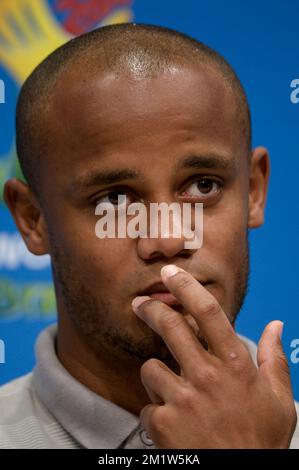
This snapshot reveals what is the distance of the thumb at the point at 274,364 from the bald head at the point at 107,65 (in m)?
0.53

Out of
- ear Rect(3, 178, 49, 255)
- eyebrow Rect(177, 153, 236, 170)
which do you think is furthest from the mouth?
ear Rect(3, 178, 49, 255)

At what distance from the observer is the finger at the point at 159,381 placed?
1.20 meters

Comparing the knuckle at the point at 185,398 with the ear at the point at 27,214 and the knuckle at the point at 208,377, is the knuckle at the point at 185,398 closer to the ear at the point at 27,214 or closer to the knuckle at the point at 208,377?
the knuckle at the point at 208,377

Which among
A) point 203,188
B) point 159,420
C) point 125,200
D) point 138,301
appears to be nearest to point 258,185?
point 203,188

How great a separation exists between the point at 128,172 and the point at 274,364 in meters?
0.48

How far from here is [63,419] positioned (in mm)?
1524

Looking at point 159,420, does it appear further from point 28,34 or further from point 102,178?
point 28,34

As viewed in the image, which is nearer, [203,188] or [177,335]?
[177,335]

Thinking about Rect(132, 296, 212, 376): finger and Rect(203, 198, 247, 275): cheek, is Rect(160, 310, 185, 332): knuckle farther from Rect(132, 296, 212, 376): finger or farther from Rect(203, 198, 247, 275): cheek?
Rect(203, 198, 247, 275): cheek

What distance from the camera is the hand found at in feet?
3.81

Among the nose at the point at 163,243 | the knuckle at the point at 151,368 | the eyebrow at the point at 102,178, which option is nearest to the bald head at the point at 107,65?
the eyebrow at the point at 102,178

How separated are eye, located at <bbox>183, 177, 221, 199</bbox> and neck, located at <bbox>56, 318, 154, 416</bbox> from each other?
388 mm

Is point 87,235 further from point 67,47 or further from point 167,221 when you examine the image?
point 67,47
